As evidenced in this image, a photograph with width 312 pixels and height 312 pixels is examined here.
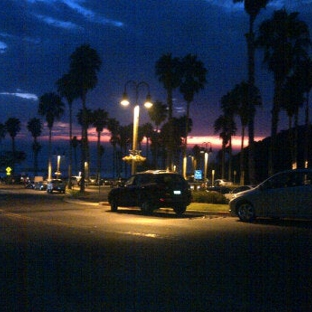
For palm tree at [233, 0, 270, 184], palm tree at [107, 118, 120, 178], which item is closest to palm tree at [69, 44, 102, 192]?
palm tree at [233, 0, 270, 184]

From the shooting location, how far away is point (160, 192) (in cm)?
2705

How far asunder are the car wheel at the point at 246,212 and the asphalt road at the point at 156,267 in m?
1.10

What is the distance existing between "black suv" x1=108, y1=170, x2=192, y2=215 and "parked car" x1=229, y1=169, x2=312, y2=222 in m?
4.79

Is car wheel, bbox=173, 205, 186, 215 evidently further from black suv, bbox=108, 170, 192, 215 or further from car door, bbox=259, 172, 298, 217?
car door, bbox=259, 172, 298, 217

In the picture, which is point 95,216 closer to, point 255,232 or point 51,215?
point 51,215

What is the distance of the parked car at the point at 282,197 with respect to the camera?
2109cm

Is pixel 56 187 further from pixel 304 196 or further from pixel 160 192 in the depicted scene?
pixel 304 196

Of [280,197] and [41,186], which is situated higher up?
[280,197]

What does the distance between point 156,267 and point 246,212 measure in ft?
35.0

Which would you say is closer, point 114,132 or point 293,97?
point 293,97

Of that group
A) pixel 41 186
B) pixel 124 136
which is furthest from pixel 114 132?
pixel 41 186

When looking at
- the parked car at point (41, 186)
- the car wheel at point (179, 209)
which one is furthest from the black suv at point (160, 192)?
the parked car at point (41, 186)

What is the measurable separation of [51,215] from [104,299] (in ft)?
60.6

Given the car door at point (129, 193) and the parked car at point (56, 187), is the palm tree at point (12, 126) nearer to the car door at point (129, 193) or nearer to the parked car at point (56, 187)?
the parked car at point (56, 187)
